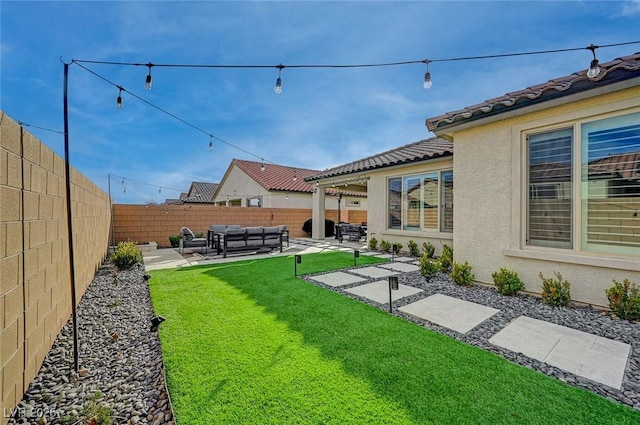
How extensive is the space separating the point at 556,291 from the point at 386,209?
6.12 m

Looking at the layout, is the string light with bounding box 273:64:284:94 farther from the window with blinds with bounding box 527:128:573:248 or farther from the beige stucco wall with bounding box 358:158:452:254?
the beige stucco wall with bounding box 358:158:452:254

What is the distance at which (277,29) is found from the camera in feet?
21.0

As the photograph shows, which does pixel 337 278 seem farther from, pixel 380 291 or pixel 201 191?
pixel 201 191

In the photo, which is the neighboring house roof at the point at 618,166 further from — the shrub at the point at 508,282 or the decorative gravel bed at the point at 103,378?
the decorative gravel bed at the point at 103,378

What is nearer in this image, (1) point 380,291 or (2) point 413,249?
(1) point 380,291

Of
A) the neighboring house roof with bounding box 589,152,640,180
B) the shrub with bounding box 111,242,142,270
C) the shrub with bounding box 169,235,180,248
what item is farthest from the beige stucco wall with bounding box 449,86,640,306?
the shrub with bounding box 169,235,180,248

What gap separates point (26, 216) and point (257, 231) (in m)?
7.89

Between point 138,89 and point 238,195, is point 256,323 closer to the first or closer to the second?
point 138,89

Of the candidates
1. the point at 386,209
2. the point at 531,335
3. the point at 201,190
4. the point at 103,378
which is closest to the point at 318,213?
the point at 386,209

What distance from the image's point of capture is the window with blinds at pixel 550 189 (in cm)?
448

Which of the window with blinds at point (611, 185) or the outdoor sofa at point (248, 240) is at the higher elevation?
the window with blinds at point (611, 185)

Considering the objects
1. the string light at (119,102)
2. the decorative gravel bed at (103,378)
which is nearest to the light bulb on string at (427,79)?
the string light at (119,102)

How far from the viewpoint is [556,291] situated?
4.30 m

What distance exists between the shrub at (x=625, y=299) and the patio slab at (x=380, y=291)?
8.85 ft
